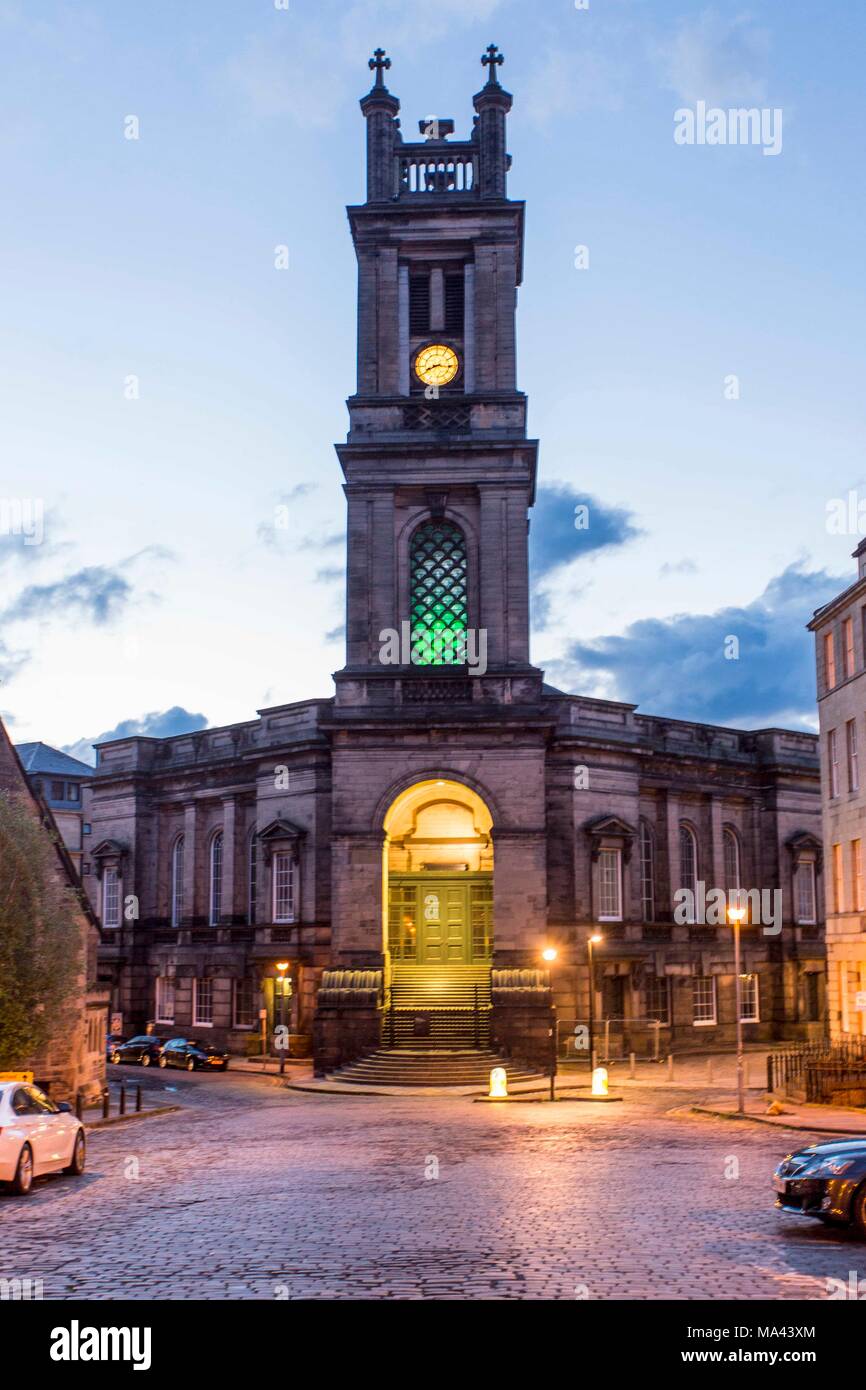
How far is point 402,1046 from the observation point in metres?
40.2

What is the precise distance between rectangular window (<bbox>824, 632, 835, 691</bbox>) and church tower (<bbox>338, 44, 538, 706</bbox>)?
9027 mm

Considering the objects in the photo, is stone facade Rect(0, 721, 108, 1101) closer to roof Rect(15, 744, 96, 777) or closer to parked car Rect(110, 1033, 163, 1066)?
parked car Rect(110, 1033, 163, 1066)

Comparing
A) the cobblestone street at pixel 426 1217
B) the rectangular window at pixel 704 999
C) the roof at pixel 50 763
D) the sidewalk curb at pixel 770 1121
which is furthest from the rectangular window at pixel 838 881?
the roof at pixel 50 763

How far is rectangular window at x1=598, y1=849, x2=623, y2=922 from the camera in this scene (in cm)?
4831

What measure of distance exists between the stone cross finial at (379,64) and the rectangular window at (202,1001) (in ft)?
107

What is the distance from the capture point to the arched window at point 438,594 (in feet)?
152

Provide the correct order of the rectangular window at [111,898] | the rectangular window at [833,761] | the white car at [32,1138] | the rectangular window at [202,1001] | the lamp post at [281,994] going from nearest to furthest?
the white car at [32,1138] → the rectangular window at [833,761] → the lamp post at [281,994] → the rectangular window at [202,1001] → the rectangular window at [111,898]

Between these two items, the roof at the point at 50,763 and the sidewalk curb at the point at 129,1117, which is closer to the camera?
the sidewalk curb at the point at 129,1117

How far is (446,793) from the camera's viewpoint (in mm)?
47375

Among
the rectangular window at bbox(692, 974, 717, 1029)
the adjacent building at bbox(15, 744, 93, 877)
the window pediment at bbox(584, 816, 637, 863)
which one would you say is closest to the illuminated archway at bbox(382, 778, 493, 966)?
the window pediment at bbox(584, 816, 637, 863)

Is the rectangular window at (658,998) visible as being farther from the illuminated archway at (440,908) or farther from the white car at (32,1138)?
the white car at (32,1138)

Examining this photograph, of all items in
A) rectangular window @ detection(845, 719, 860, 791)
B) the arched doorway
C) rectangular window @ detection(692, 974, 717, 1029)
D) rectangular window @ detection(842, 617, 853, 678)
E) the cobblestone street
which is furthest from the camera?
rectangular window @ detection(692, 974, 717, 1029)

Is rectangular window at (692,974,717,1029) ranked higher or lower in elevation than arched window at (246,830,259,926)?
lower
